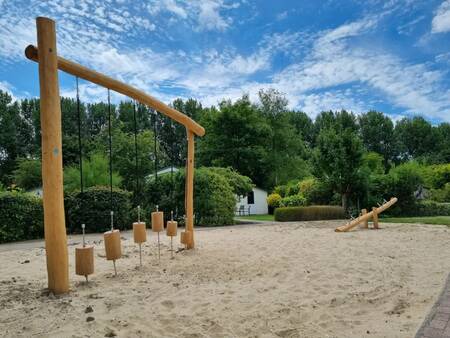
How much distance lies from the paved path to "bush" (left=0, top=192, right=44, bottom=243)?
1141cm

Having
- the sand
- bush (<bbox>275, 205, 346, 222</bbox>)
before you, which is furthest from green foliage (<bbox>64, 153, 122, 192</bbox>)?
the sand

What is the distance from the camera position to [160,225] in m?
6.68

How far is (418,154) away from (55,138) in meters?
60.8

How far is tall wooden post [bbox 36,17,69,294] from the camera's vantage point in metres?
4.35

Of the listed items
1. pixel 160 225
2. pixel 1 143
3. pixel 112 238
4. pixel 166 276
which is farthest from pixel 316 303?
pixel 1 143

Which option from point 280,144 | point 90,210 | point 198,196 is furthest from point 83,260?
point 280,144

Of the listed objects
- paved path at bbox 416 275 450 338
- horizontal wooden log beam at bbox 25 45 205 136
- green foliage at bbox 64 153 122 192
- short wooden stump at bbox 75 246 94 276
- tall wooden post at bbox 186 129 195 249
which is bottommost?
paved path at bbox 416 275 450 338

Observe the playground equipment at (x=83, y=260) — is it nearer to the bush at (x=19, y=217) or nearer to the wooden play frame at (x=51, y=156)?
the wooden play frame at (x=51, y=156)

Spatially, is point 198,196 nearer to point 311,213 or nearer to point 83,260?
point 311,213

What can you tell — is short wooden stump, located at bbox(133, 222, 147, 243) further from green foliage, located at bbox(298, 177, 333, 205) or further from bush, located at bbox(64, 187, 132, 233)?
green foliage, located at bbox(298, 177, 333, 205)

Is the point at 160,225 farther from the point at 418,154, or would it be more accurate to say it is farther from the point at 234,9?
the point at 418,154

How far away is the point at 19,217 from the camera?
38.3 ft

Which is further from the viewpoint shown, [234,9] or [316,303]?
[234,9]

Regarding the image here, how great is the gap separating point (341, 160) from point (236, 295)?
53.7ft
